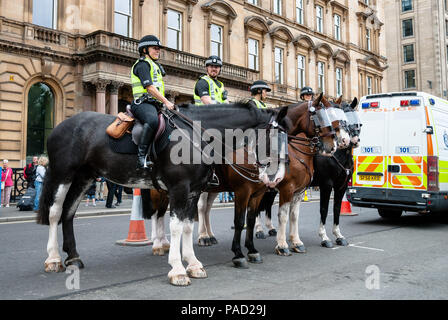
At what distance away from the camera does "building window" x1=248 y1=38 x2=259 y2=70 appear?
101ft

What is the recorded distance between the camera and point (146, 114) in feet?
16.5

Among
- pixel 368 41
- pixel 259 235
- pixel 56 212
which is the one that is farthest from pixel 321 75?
pixel 56 212

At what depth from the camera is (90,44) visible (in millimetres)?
20266

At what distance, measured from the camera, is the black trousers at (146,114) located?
16.4 feet

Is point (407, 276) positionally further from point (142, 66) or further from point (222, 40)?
point (222, 40)

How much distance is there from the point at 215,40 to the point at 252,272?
24413 mm

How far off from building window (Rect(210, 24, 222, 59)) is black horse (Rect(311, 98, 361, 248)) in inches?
809

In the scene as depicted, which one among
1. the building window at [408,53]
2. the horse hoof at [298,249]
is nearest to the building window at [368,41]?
the building window at [408,53]

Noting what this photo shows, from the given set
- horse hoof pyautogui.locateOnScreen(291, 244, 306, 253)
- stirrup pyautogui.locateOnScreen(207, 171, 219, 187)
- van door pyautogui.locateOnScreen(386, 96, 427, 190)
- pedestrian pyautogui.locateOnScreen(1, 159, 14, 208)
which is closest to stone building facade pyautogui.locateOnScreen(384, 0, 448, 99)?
van door pyautogui.locateOnScreen(386, 96, 427, 190)

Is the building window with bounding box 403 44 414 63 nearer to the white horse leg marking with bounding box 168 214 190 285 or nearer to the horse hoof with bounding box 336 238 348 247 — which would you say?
the horse hoof with bounding box 336 238 348 247

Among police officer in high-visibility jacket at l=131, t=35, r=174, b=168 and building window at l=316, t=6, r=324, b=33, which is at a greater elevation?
building window at l=316, t=6, r=324, b=33

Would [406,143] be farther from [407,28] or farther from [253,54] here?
[407,28]

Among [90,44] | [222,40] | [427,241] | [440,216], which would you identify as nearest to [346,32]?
[222,40]
